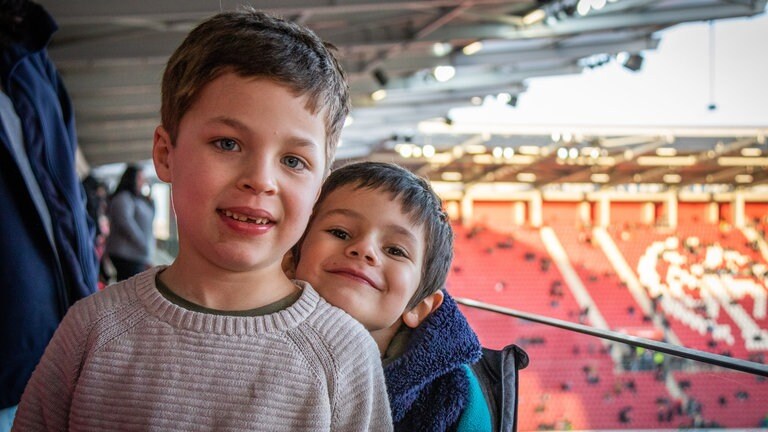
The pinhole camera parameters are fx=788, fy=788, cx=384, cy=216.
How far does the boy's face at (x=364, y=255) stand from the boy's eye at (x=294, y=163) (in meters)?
0.29

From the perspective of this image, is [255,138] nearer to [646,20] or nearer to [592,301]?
[646,20]

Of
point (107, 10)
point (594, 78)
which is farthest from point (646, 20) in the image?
point (594, 78)

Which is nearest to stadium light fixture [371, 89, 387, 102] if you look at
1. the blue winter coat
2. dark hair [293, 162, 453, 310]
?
the blue winter coat

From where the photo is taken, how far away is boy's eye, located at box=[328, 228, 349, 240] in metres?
1.22

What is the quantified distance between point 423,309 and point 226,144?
568mm

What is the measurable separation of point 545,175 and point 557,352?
17694 mm

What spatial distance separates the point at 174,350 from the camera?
854mm

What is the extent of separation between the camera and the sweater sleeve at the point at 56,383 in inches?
34.2

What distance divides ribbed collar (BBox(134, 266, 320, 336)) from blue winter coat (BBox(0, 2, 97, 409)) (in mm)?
595

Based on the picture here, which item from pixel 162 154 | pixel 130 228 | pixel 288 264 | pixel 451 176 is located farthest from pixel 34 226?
pixel 451 176

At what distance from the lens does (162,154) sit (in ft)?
3.09

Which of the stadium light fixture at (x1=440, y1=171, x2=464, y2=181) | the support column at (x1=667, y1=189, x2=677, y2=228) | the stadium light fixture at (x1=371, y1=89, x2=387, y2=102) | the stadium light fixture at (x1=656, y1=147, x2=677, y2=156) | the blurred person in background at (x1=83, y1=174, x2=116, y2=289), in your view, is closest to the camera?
the blurred person in background at (x1=83, y1=174, x2=116, y2=289)

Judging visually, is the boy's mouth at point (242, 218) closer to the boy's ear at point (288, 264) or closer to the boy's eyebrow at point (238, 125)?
the boy's eyebrow at point (238, 125)

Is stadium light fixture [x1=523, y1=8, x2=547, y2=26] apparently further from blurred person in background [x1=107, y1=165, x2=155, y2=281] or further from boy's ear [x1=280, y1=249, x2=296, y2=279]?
boy's ear [x1=280, y1=249, x2=296, y2=279]
